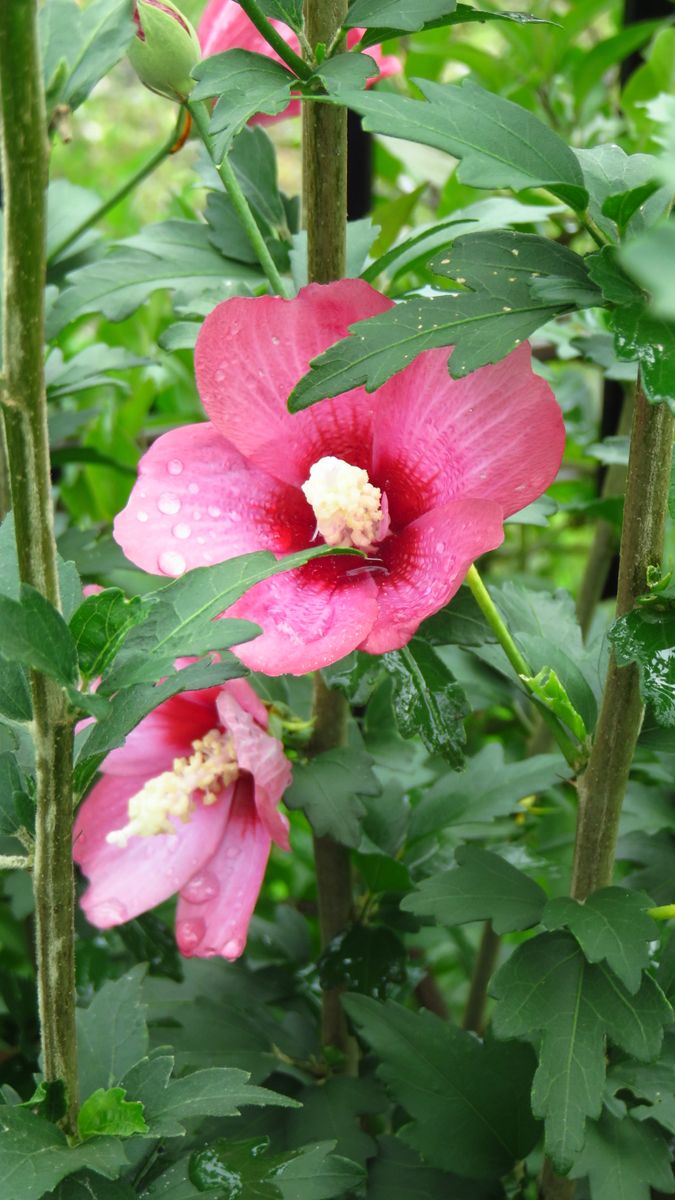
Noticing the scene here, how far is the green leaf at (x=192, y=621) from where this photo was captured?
1.61 ft

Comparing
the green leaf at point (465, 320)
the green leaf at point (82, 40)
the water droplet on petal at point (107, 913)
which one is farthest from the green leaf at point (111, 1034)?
the green leaf at point (82, 40)

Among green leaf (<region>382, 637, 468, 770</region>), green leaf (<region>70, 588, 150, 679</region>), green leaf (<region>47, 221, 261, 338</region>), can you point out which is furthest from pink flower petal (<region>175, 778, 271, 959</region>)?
green leaf (<region>47, 221, 261, 338</region>)

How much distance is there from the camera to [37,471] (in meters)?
0.47

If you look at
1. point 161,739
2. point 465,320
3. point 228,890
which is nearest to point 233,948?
point 228,890

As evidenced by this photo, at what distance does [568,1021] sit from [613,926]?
0.17 ft

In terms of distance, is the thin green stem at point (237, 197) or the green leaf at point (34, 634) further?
the thin green stem at point (237, 197)

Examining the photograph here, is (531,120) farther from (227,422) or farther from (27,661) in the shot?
(27,661)

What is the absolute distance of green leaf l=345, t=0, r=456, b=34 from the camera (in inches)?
21.8

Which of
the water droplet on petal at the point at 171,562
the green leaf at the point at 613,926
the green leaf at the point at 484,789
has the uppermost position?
the water droplet on petal at the point at 171,562

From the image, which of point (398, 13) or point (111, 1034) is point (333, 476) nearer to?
point (398, 13)

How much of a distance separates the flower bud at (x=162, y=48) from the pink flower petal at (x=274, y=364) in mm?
118

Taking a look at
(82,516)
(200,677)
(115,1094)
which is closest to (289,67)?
(200,677)

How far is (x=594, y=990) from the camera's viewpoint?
2.11ft

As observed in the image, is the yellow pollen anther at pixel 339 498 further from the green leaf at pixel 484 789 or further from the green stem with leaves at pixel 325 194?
the green leaf at pixel 484 789
